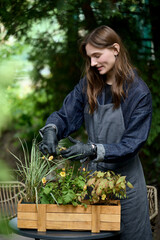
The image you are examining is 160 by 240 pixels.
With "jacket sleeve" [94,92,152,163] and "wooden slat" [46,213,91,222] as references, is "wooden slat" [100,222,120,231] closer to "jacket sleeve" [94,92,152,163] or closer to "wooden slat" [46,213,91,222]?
"wooden slat" [46,213,91,222]

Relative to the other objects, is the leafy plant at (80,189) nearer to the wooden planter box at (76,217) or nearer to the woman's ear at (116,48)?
the wooden planter box at (76,217)

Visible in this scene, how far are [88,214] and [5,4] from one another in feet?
6.58

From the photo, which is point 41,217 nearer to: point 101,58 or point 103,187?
point 103,187

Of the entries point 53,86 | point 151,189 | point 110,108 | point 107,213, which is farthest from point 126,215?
point 53,86

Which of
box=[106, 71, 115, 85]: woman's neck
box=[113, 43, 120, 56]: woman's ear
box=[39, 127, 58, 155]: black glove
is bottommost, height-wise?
box=[39, 127, 58, 155]: black glove

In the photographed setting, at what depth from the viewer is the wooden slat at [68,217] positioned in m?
1.61

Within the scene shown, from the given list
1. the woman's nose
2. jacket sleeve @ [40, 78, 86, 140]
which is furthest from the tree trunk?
the woman's nose

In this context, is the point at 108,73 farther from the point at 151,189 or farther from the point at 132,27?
the point at 132,27

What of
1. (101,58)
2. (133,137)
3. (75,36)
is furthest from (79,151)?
(75,36)

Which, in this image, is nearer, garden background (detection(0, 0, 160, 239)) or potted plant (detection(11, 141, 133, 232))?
potted plant (detection(11, 141, 133, 232))

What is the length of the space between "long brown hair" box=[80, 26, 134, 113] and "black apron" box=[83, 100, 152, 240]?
0.06 meters

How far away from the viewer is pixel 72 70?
370 centimetres

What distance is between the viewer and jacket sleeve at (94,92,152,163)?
172 centimetres

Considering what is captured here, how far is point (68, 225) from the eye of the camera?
5.29 ft
